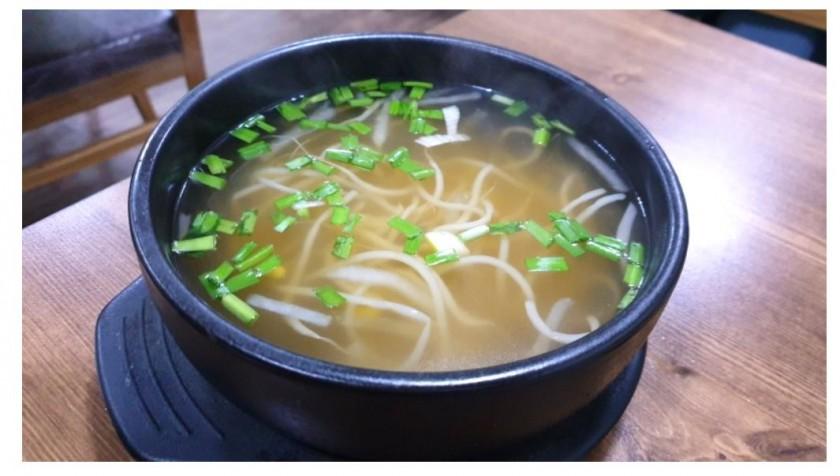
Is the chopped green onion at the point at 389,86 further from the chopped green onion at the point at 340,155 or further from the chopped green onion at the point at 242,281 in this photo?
the chopped green onion at the point at 242,281

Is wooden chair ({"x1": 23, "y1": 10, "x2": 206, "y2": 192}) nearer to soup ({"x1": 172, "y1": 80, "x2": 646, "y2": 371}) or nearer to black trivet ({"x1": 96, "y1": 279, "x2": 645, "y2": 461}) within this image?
soup ({"x1": 172, "y1": 80, "x2": 646, "y2": 371})

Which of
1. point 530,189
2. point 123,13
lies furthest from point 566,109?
point 123,13

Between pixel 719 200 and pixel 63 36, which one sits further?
pixel 63 36

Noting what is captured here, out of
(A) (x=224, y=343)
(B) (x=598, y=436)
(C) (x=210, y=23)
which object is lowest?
(C) (x=210, y=23)

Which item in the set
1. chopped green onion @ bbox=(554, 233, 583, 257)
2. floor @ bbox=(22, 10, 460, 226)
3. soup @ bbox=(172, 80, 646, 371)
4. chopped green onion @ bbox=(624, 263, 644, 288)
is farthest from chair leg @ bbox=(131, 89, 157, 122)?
chopped green onion @ bbox=(624, 263, 644, 288)

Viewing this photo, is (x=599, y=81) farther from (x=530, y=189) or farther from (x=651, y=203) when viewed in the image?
(x=651, y=203)

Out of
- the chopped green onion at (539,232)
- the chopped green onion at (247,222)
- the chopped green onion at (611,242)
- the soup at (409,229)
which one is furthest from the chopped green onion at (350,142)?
the chopped green onion at (611,242)
